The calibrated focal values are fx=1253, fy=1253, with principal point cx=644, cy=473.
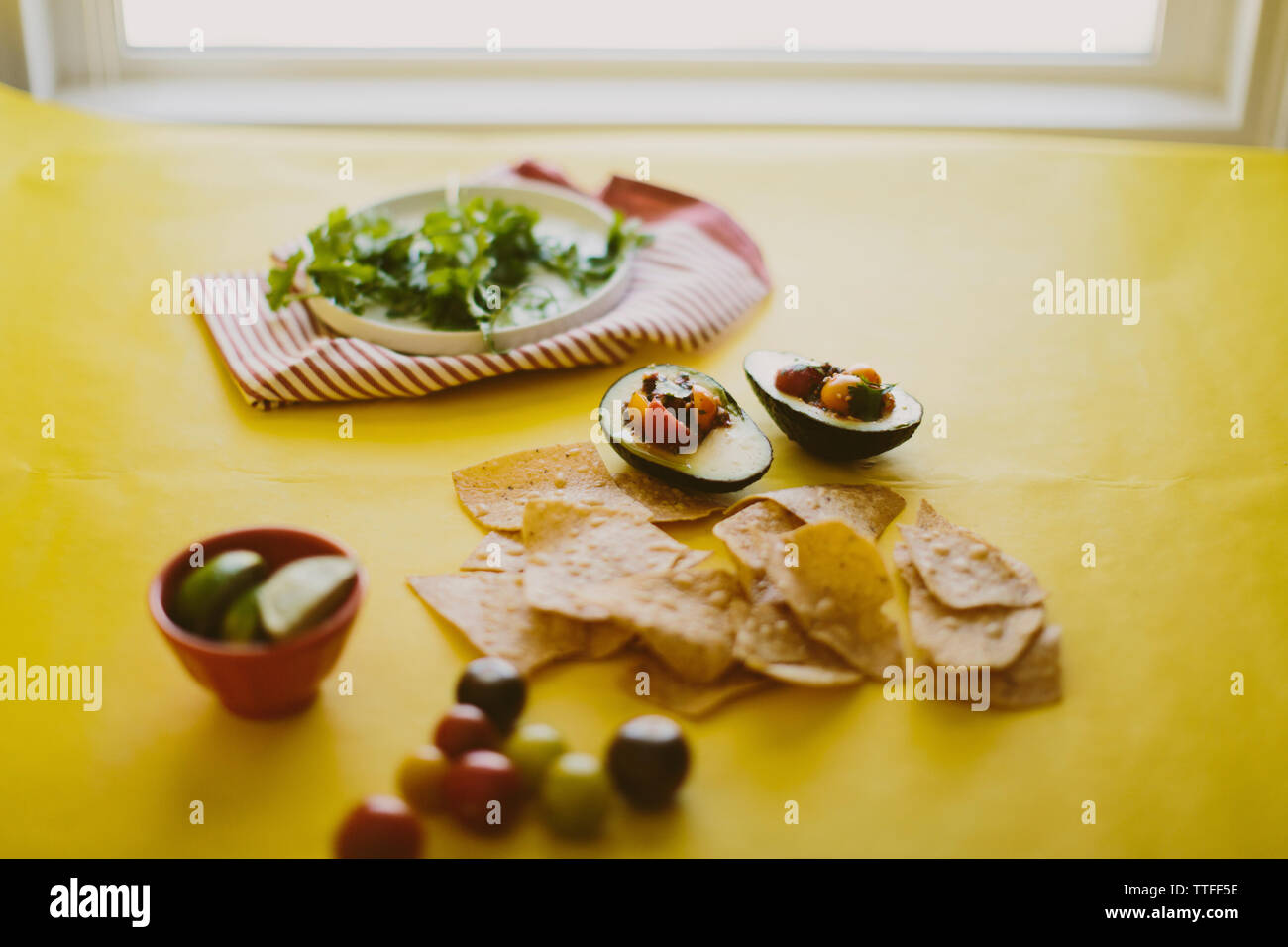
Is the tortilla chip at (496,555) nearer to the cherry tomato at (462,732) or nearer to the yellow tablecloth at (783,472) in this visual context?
the yellow tablecloth at (783,472)

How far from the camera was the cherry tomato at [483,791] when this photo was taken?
120 centimetres

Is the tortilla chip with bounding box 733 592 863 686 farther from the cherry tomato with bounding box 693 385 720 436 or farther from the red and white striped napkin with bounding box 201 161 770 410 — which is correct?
the red and white striped napkin with bounding box 201 161 770 410

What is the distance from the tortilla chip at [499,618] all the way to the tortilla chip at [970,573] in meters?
0.42

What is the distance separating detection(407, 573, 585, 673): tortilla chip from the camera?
4.64 feet

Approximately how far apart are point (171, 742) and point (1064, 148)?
7.67ft

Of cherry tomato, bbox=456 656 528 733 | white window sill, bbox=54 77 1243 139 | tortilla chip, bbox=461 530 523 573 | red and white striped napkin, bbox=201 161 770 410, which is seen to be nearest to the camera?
cherry tomato, bbox=456 656 528 733

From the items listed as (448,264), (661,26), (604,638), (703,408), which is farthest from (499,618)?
(661,26)

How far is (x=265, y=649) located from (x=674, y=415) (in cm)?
68

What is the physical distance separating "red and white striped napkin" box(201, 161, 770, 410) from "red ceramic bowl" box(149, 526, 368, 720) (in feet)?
2.05

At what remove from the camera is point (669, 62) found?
3.31 metres

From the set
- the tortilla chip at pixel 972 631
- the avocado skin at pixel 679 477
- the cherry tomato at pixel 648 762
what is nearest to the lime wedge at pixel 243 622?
the cherry tomato at pixel 648 762

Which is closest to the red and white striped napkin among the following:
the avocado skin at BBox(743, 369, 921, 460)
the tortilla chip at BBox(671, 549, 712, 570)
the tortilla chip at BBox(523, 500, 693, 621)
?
the avocado skin at BBox(743, 369, 921, 460)

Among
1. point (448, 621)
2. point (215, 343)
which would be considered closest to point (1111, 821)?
point (448, 621)

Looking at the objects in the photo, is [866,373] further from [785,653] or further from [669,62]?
[669,62]
